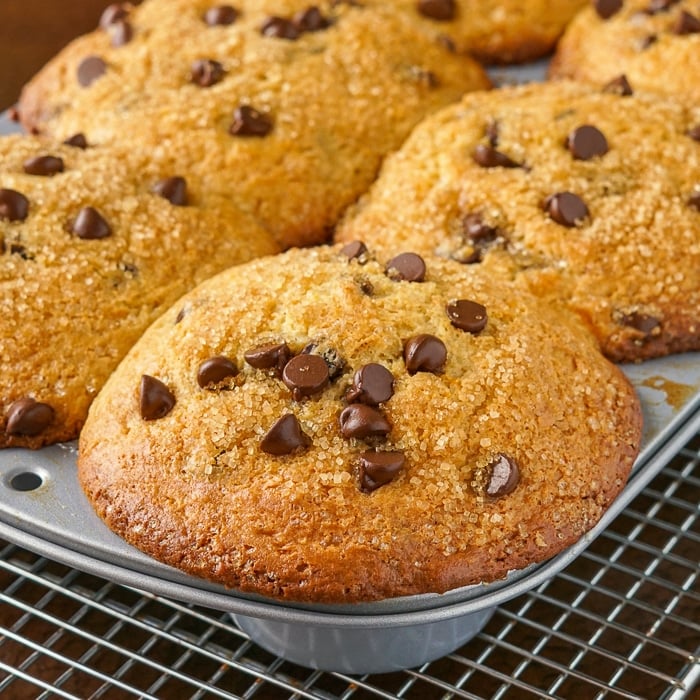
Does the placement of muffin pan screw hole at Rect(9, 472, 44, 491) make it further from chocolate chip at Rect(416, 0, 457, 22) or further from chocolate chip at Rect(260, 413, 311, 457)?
chocolate chip at Rect(416, 0, 457, 22)

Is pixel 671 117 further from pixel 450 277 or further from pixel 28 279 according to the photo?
pixel 28 279

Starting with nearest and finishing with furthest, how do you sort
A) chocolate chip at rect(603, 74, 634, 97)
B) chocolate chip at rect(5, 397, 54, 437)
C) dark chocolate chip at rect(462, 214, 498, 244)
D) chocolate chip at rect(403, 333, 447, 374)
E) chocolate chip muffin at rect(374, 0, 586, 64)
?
chocolate chip at rect(403, 333, 447, 374) < chocolate chip at rect(5, 397, 54, 437) < dark chocolate chip at rect(462, 214, 498, 244) < chocolate chip at rect(603, 74, 634, 97) < chocolate chip muffin at rect(374, 0, 586, 64)

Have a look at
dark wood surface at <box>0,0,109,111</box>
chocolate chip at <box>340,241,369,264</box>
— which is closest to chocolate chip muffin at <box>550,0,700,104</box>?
chocolate chip at <box>340,241,369,264</box>

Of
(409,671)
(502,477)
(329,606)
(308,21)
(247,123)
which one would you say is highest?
(308,21)

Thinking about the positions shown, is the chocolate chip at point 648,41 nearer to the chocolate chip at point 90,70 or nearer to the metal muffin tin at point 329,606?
the metal muffin tin at point 329,606

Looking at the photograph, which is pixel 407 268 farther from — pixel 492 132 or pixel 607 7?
pixel 607 7

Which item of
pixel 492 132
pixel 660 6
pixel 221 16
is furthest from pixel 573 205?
pixel 221 16
